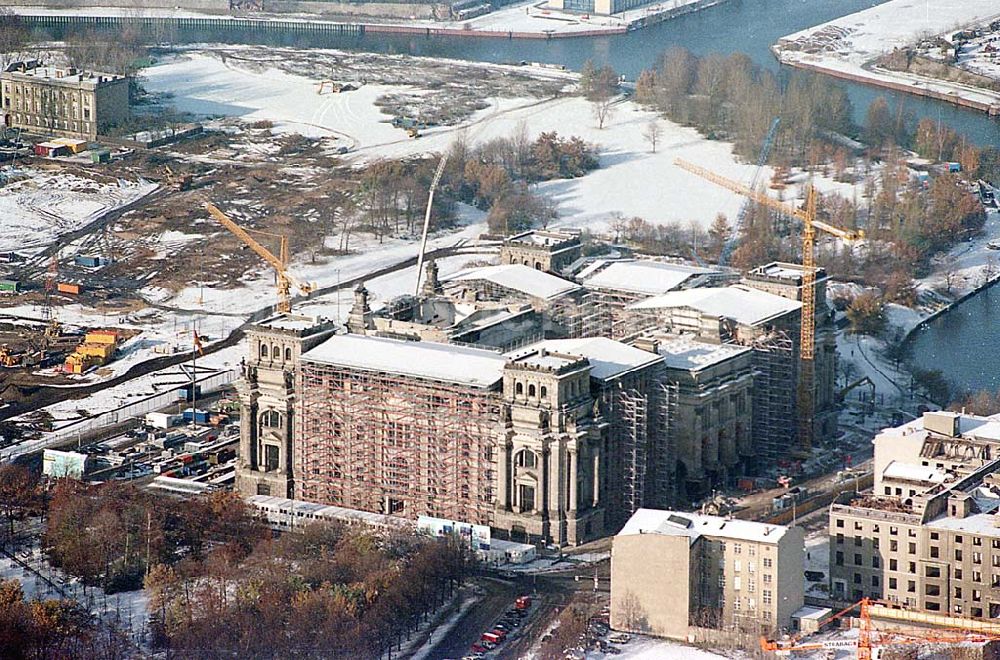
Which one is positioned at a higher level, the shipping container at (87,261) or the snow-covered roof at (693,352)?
the snow-covered roof at (693,352)

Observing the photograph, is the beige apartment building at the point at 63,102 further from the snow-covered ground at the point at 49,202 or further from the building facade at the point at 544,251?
the building facade at the point at 544,251

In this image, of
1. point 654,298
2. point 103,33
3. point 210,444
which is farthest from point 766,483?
point 103,33

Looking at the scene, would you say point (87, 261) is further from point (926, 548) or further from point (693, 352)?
point (926, 548)

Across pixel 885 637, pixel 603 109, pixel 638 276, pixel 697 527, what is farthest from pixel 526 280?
pixel 603 109

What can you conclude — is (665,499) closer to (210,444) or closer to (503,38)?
(210,444)

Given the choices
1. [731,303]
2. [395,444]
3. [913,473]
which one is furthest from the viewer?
[731,303]

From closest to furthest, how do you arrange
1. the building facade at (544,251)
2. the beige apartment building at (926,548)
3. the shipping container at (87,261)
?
the beige apartment building at (926,548) → the building facade at (544,251) → the shipping container at (87,261)

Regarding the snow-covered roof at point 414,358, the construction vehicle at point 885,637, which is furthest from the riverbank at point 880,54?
the construction vehicle at point 885,637
